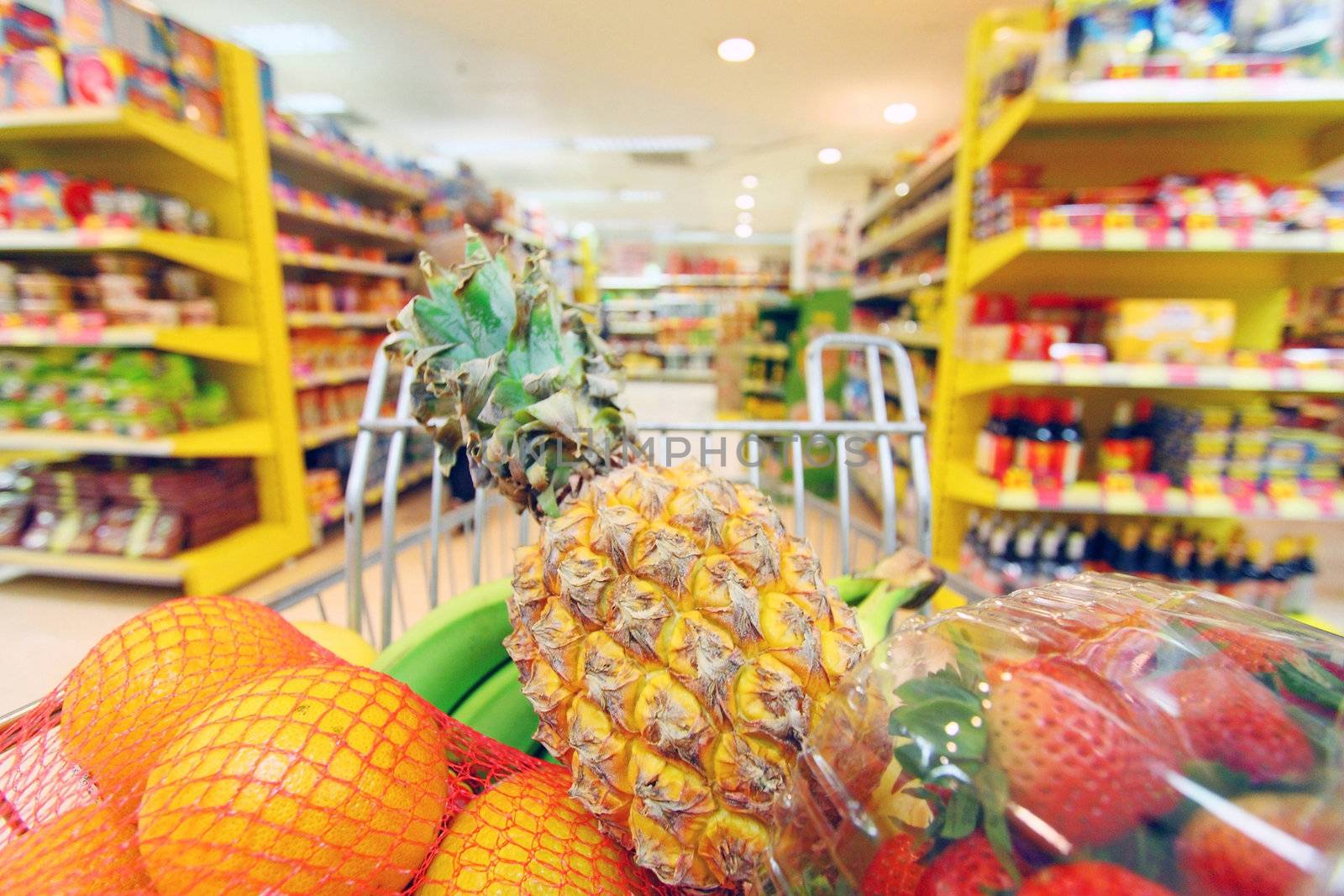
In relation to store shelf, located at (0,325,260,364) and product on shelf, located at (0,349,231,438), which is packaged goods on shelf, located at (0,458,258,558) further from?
store shelf, located at (0,325,260,364)

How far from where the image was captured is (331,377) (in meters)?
3.31

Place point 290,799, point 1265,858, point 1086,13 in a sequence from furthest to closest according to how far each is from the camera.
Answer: point 1086,13
point 290,799
point 1265,858

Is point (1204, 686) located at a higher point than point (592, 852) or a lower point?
higher

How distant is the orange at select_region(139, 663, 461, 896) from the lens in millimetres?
371

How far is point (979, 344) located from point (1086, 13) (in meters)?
1.01

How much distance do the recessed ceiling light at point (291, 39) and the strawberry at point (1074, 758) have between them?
489 cm

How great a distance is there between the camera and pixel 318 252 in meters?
3.35

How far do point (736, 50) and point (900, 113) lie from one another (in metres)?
1.82

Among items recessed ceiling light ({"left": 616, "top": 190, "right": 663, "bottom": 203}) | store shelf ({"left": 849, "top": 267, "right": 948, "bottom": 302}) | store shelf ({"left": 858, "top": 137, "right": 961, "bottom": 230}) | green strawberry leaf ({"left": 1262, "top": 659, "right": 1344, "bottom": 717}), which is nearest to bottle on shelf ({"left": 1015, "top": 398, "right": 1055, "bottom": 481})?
store shelf ({"left": 849, "top": 267, "right": 948, "bottom": 302})

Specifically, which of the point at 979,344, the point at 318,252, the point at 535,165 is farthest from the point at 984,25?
the point at 535,165

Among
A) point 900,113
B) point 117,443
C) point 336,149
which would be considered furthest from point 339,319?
point 900,113

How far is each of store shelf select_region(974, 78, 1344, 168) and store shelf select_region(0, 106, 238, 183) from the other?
9.83ft

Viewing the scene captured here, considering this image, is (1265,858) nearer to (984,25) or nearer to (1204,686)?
(1204,686)

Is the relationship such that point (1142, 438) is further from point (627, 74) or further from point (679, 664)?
point (627, 74)
